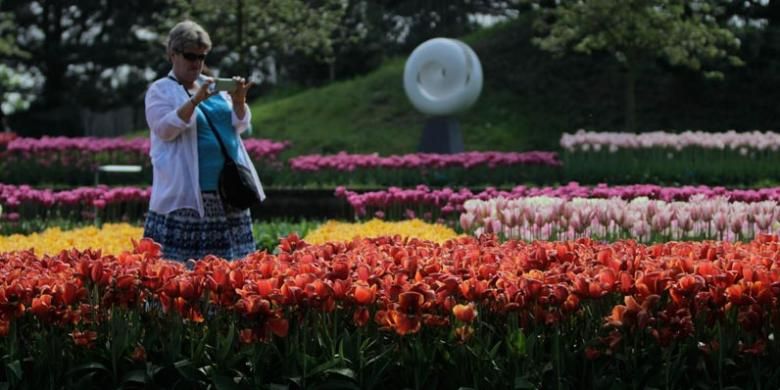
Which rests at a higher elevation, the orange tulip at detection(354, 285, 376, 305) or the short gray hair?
the short gray hair

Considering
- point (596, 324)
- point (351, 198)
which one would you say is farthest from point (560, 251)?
point (351, 198)

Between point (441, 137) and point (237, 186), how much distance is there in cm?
1403

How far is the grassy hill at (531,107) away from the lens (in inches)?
907

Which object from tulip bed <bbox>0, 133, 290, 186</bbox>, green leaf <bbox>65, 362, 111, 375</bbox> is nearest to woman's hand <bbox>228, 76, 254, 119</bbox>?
green leaf <bbox>65, 362, 111, 375</bbox>

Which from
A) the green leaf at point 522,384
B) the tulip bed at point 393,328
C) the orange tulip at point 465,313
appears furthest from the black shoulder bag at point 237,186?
the green leaf at point 522,384

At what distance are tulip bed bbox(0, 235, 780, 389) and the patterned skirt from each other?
66.8 inches

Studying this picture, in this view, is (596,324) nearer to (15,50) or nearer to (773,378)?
(773,378)

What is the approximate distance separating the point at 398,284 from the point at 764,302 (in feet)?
4.23

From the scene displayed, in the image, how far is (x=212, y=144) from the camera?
6.11 meters

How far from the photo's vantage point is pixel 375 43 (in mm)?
31078

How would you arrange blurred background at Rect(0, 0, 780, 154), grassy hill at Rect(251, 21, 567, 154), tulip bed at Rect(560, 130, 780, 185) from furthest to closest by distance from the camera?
grassy hill at Rect(251, 21, 567, 154), blurred background at Rect(0, 0, 780, 154), tulip bed at Rect(560, 130, 780, 185)

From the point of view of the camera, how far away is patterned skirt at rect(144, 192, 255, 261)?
19.9ft

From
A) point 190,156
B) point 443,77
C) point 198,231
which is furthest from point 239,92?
point 443,77

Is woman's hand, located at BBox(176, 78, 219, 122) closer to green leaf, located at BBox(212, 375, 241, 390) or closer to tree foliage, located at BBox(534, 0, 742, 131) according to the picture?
green leaf, located at BBox(212, 375, 241, 390)
